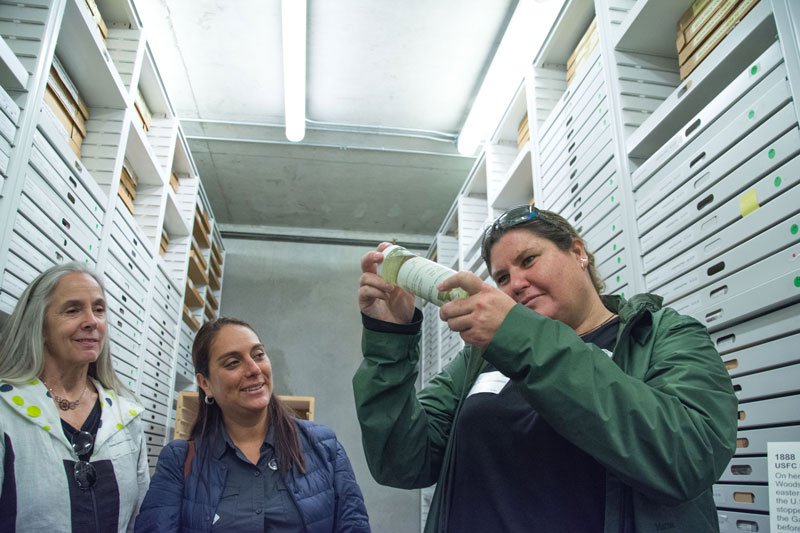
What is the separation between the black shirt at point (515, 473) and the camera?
0.96 m

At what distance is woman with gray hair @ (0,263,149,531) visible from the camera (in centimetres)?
169

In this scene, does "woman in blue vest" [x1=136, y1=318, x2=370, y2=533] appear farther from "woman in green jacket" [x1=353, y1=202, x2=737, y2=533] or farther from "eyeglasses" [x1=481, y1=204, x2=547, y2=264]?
"eyeglasses" [x1=481, y1=204, x2=547, y2=264]

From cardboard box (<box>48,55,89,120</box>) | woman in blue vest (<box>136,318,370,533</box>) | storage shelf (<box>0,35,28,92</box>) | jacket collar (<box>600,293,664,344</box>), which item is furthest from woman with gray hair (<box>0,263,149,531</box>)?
jacket collar (<box>600,293,664,344</box>)

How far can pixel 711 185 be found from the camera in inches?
67.8

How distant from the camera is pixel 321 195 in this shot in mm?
6023

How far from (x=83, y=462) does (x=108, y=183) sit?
166 centimetres

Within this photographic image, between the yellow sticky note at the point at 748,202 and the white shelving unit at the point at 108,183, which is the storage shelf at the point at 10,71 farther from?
the yellow sticky note at the point at 748,202

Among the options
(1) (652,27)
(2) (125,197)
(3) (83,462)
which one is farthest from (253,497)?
(2) (125,197)

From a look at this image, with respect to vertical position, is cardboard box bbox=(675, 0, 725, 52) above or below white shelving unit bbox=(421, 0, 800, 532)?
above

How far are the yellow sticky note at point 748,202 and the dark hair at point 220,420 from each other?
1.46 m

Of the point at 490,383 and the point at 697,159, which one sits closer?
the point at 490,383

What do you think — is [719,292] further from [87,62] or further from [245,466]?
[87,62]

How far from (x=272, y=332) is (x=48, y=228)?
4.12 metres

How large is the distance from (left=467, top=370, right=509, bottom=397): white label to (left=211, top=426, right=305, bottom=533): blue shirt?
854 mm
